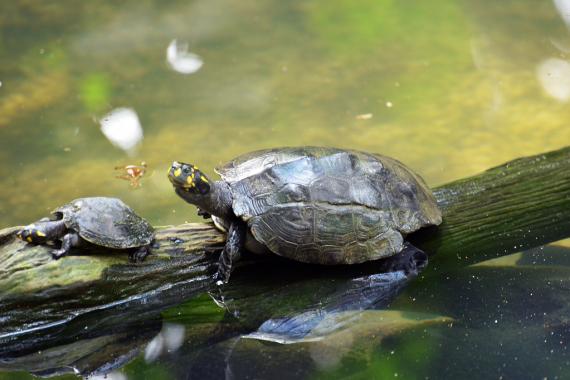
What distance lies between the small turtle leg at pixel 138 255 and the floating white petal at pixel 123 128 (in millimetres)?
2066

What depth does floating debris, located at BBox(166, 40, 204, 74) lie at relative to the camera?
677cm

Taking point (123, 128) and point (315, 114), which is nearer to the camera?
point (123, 128)

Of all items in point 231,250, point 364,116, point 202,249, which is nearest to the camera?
point 231,250

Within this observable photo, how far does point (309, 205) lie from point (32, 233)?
4.58ft

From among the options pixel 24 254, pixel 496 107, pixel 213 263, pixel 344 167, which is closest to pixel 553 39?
pixel 496 107

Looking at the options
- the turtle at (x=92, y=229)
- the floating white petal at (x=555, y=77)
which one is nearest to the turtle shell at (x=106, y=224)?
the turtle at (x=92, y=229)

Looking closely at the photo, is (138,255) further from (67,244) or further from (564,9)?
(564,9)

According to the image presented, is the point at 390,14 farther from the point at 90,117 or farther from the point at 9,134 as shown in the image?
the point at 9,134

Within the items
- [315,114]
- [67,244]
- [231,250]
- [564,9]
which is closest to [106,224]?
[67,244]

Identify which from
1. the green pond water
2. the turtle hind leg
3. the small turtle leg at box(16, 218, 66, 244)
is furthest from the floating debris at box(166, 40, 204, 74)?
the turtle hind leg

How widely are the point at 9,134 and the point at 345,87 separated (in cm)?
294

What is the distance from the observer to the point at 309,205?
366 centimetres

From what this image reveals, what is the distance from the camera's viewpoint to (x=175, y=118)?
19.8ft

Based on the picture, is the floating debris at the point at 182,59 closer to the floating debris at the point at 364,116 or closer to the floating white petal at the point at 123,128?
the floating white petal at the point at 123,128
